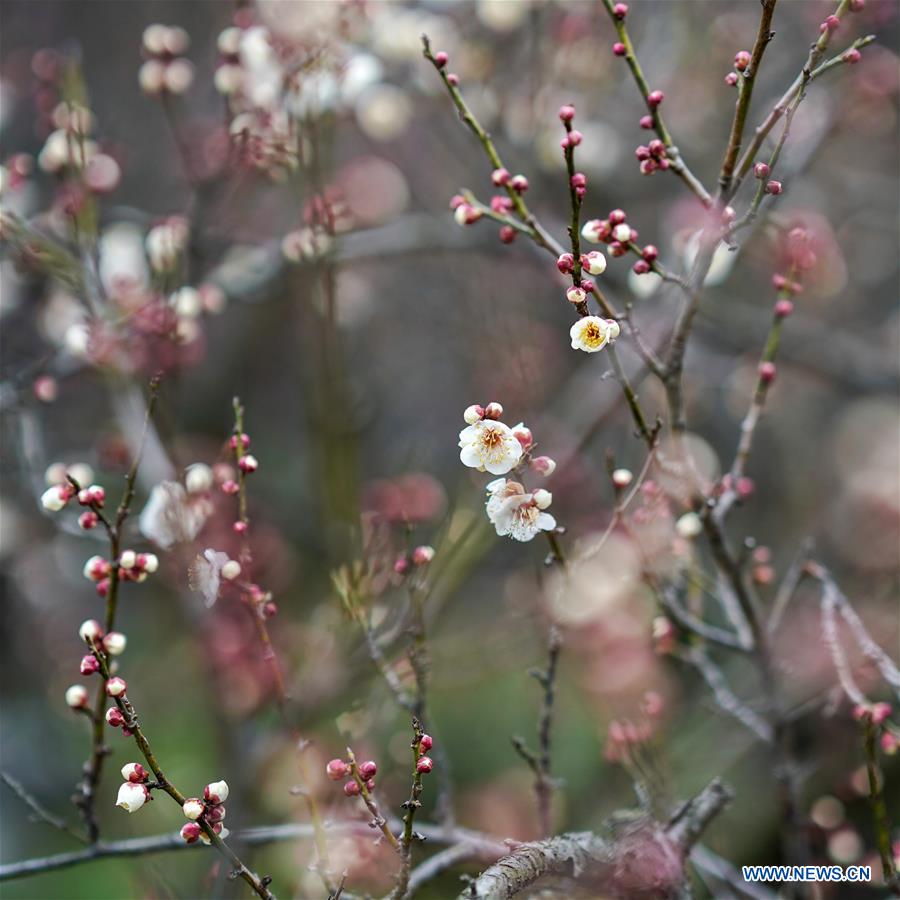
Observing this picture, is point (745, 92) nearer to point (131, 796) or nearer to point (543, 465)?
point (543, 465)

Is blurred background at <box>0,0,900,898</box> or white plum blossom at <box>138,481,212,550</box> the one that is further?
blurred background at <box>0,0,900,898</box>

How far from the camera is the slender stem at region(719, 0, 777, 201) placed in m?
1.27

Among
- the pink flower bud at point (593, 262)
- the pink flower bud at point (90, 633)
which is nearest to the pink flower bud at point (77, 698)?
the pink flower bud at point (90, 633)

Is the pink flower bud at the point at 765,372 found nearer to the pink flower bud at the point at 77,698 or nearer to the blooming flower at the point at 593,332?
the blooming flower at the point at 593,332

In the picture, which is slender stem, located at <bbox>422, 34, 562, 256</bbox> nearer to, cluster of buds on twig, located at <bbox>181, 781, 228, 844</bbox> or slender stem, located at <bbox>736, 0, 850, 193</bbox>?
slender stem, located at <bbox>736, 0, 850, 193</bbox>

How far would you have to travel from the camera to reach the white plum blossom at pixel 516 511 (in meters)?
1.41

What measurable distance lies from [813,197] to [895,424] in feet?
4.26

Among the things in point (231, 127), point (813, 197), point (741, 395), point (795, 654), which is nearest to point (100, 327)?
point (231, 127)

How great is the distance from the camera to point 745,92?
4.28 feet

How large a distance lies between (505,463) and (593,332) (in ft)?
0.75

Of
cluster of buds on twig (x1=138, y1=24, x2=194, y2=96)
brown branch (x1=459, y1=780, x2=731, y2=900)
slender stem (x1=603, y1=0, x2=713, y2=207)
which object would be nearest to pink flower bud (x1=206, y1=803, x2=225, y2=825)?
brown branch (x1=459, y1=780, x2=731, y2=900)

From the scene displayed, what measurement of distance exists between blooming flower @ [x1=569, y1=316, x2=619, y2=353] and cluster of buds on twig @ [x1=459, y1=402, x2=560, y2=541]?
0.15 metres

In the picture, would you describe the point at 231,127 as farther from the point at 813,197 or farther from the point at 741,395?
the point at 813,197

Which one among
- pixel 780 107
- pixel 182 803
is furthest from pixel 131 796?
pixel 780 107
